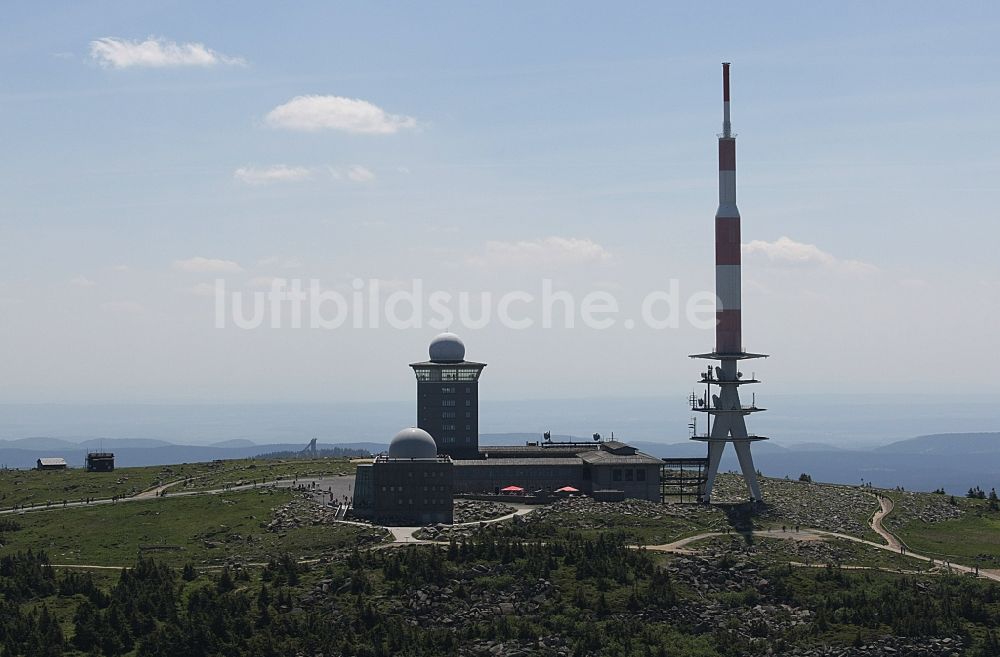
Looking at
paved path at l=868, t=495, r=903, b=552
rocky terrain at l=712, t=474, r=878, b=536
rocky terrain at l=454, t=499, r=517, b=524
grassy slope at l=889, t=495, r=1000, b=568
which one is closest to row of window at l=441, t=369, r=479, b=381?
rocky terrain at l=454, t=499, r=517, b=524

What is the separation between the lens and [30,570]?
94438 millimetres

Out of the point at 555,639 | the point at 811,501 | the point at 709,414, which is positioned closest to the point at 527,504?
the point at 709,414

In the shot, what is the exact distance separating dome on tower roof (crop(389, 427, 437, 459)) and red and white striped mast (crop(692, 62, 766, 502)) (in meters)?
28.5

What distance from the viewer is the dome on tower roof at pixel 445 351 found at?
144 metres

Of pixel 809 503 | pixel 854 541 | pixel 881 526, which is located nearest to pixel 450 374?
pixel 809 503

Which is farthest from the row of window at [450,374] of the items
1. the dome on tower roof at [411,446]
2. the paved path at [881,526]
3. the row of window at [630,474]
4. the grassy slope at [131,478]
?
the paved path at [881,526]

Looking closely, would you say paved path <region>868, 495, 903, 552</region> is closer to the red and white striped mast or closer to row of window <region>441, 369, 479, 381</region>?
the red and white striped mast

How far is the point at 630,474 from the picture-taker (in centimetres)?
12712

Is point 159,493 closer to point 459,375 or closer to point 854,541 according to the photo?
point 459,375

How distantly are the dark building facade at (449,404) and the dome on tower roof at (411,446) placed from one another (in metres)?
22.6

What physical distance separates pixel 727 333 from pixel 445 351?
34.9 m

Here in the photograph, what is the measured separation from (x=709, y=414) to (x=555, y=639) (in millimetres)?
51109

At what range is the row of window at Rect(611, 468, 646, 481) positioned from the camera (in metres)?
Result: 127

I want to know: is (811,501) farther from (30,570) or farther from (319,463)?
(30,570)
